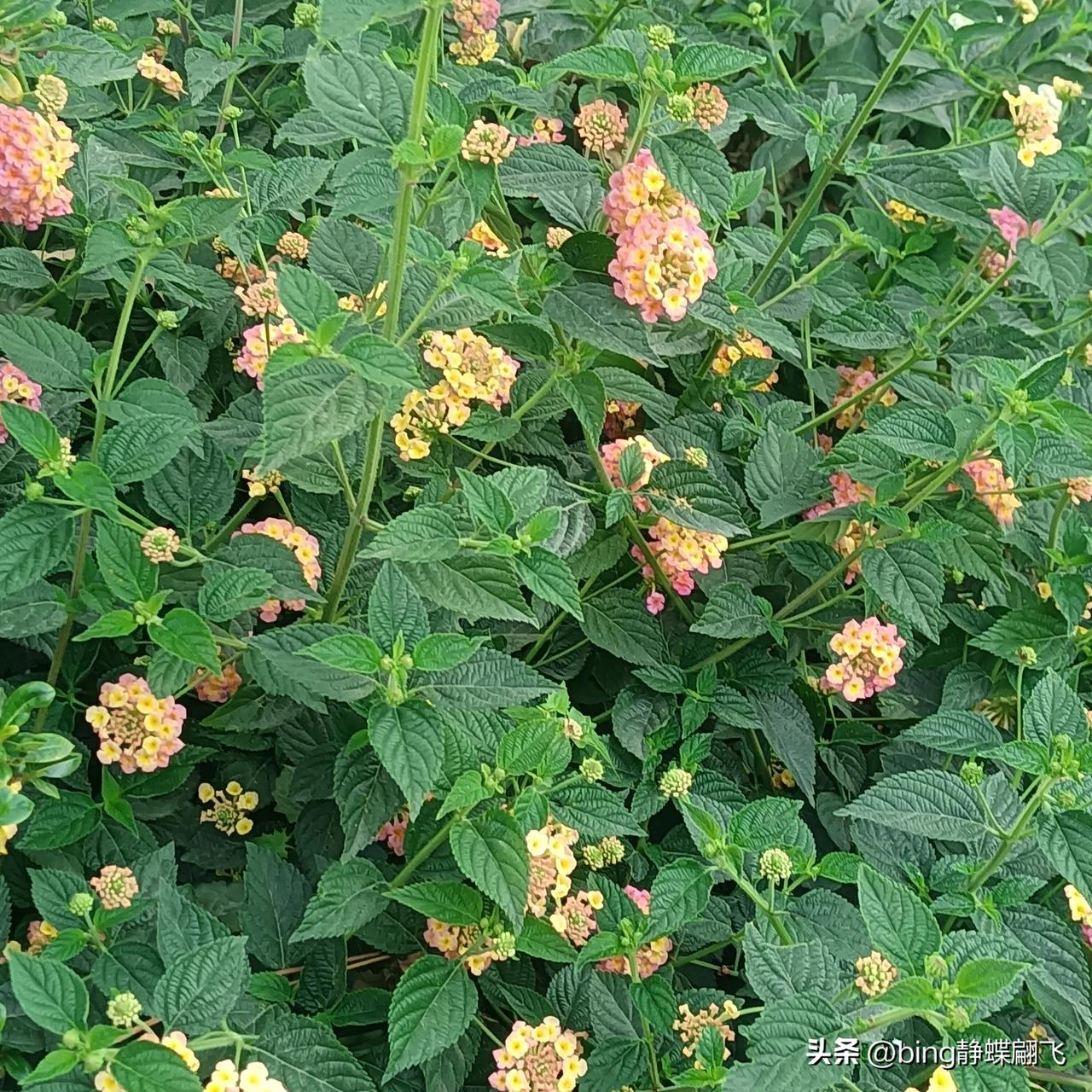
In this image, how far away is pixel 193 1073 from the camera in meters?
0.95

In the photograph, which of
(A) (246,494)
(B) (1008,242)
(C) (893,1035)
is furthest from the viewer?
(B) (1008,242)

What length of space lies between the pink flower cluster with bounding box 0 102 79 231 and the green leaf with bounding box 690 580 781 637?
105 centimetres

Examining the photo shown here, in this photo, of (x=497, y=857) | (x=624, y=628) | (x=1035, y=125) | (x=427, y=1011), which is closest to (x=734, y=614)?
(x=624, y=628)

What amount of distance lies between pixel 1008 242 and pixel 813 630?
0.73m

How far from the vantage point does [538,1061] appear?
1188 mm

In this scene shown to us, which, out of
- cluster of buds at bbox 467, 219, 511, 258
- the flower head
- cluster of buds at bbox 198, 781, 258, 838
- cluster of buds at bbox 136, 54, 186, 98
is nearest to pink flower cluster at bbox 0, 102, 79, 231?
cluster of buds at bbox 136, 54, 186, 98

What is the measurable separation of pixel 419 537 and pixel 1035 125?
3.99ft

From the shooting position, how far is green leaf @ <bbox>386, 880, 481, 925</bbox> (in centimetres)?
115

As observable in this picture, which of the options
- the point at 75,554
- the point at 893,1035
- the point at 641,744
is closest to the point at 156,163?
the point at 75,554

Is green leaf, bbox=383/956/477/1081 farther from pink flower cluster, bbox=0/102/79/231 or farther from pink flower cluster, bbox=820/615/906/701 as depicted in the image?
pink flower cluster, bbox=0/102/79/231

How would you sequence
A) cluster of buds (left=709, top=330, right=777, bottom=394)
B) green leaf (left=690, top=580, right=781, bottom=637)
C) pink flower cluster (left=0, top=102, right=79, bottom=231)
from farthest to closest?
cluster of buds (left=709, top=330, right=777, bottom=394) < green leaf (left=690, top=580, right=781, bottom=637) < pink flower cluster (left=0, top=102, right=79, bottom=231)

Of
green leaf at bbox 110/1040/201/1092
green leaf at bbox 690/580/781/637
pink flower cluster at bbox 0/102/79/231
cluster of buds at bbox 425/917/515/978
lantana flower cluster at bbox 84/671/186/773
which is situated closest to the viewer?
green leaf at bbox 110/1040/201/1092

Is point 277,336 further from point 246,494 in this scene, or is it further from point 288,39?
point 288,39

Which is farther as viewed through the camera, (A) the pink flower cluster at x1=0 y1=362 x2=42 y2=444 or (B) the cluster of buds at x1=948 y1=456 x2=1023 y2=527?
(B) the cluster of buds at x1=948 y1=456 x2=1023 y2=527
